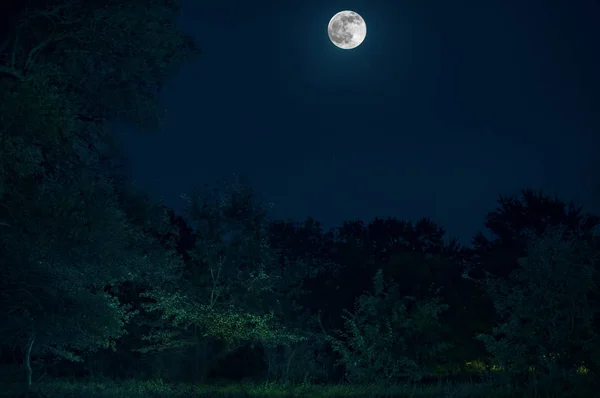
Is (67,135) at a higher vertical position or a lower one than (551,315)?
higher

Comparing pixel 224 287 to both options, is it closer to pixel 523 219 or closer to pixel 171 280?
pixel 171 280

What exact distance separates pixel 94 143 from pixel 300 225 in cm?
4470

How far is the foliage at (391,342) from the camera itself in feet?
72.6

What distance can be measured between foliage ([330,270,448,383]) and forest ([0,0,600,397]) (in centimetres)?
8

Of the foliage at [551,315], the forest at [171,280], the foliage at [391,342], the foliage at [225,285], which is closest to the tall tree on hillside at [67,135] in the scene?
the forest at [171,280]

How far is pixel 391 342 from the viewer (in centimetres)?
2223

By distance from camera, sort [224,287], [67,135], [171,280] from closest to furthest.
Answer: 1. [67,135]
2. [171,280]
3. [224,287]


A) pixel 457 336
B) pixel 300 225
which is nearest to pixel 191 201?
pixel 457 336

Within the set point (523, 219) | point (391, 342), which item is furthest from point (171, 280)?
point (523, 219)

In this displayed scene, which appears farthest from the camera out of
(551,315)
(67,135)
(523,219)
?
(523,219)

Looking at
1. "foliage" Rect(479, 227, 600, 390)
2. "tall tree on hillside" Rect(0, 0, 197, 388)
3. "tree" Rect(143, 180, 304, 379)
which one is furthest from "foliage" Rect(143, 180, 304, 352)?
"tall tree on hillside" Rect(0, 0, 197, 388)

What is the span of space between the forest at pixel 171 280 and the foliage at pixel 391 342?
0.08 metres

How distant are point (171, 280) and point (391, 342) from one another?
900 centimetres

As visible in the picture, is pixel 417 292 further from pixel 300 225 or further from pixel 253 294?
pixel 300 225
